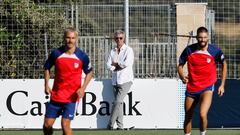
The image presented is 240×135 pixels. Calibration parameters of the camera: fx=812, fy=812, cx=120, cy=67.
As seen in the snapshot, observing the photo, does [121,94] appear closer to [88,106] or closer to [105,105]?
[105,105]

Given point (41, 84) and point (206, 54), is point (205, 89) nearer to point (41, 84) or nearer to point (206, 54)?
point (206, 54)

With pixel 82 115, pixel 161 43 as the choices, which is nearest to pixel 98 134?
pixel 82 115

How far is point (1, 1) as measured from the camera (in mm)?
18250

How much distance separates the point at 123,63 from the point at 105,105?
121 cm

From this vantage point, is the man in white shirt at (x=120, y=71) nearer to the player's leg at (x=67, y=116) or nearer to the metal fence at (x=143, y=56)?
the metal fence at (x=143, y=56)

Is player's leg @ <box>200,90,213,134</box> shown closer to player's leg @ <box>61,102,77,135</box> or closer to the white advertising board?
player's leg @ <box>61,102,77,135</box>

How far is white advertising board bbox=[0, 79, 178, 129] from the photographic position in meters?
17.8

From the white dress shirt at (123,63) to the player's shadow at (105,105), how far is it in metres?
0.57

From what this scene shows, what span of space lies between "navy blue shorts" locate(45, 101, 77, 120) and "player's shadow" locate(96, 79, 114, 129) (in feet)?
19.3

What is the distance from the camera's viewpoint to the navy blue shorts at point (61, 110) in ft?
38.5

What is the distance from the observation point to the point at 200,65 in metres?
13.3

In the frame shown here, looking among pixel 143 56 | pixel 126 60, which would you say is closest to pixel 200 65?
pixel 126 60

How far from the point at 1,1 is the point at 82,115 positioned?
10.4ft

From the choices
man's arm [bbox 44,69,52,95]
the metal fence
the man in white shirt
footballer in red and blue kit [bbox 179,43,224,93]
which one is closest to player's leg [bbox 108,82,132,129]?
the man in white shirt
